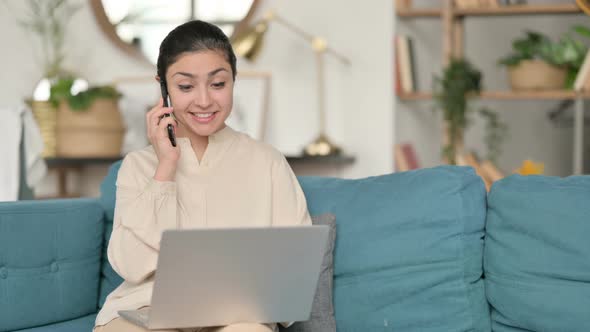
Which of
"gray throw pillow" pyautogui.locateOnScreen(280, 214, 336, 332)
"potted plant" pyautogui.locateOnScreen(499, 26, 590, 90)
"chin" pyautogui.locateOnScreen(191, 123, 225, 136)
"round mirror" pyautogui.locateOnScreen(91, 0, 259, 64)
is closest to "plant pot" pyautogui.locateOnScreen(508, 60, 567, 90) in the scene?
"potted plant" pyautogui.locateOnScreen(499, 26, 590, 90)

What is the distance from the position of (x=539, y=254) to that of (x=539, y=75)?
2630 millimetres

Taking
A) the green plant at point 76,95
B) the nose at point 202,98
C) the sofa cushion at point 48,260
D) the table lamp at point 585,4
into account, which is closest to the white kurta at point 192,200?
the nose at point 202,98

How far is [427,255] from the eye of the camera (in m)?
2.15

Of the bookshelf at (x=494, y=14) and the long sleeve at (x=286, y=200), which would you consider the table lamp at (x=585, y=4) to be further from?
the long sleeve at (x=286, y=200)

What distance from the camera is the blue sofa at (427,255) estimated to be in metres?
2.01

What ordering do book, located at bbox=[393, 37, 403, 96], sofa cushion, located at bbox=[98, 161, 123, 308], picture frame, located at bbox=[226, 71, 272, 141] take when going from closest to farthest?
sofa cushion, located at bbox=[98, 161, 123, 308], book, located at bbox=[393, 37, 403, 96], picture frame, located at bbox=[226, 71, 272, 141]

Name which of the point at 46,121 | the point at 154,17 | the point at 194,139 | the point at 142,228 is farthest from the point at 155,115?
the point at 154,17

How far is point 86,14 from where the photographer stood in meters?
4.89

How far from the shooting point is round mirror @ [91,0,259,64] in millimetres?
4934

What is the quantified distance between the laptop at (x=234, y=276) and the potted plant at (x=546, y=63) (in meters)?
3.02

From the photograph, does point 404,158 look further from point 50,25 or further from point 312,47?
point 50,25

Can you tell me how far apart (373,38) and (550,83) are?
37.3 inches

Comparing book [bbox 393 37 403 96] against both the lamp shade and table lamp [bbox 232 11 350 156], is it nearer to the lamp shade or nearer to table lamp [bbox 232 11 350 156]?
table lamp [bbox 232 11 350 156]

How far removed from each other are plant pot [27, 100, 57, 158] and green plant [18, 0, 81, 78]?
0.80 feet
